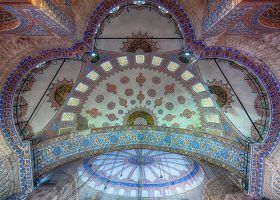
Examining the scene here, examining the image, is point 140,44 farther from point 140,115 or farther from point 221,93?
point 221,93

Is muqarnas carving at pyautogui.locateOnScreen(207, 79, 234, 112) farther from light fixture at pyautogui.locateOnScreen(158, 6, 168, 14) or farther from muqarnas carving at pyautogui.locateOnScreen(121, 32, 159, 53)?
light fixture at pyautogui.locateOnScreen(158, 6, 168, 14)

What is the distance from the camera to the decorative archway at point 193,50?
7281 millimetres

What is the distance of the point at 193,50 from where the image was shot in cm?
749

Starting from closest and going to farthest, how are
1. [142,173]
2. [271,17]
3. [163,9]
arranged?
1. [271,17]
2. [163,9]
3. [142,173]

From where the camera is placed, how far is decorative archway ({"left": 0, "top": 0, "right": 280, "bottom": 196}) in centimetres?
728

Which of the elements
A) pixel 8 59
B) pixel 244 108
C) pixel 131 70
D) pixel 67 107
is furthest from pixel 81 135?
pixel 244 108

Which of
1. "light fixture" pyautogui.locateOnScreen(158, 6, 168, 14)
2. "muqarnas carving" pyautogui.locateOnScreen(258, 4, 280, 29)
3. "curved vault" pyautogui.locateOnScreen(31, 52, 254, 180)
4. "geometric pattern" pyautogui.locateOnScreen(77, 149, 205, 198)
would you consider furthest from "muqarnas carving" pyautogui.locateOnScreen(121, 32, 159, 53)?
"geometric pattern" pyautogui.locateOnScreen(77, 149, 205, 198)

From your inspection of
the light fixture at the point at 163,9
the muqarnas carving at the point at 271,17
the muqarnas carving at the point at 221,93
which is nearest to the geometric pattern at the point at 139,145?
the muqarnas carving at the point at 221,93

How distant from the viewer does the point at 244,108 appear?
8.61 metres

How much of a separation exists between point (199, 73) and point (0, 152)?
6.85 meters

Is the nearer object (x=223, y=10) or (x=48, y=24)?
(x=223, y=10)

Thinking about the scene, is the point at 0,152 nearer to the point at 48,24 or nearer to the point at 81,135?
the point at 81,135

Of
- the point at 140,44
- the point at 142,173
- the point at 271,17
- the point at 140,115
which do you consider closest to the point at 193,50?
the point at 140,44

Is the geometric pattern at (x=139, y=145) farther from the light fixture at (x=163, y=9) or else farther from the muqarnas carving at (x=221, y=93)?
the light fixture at (x=163, y=9)
